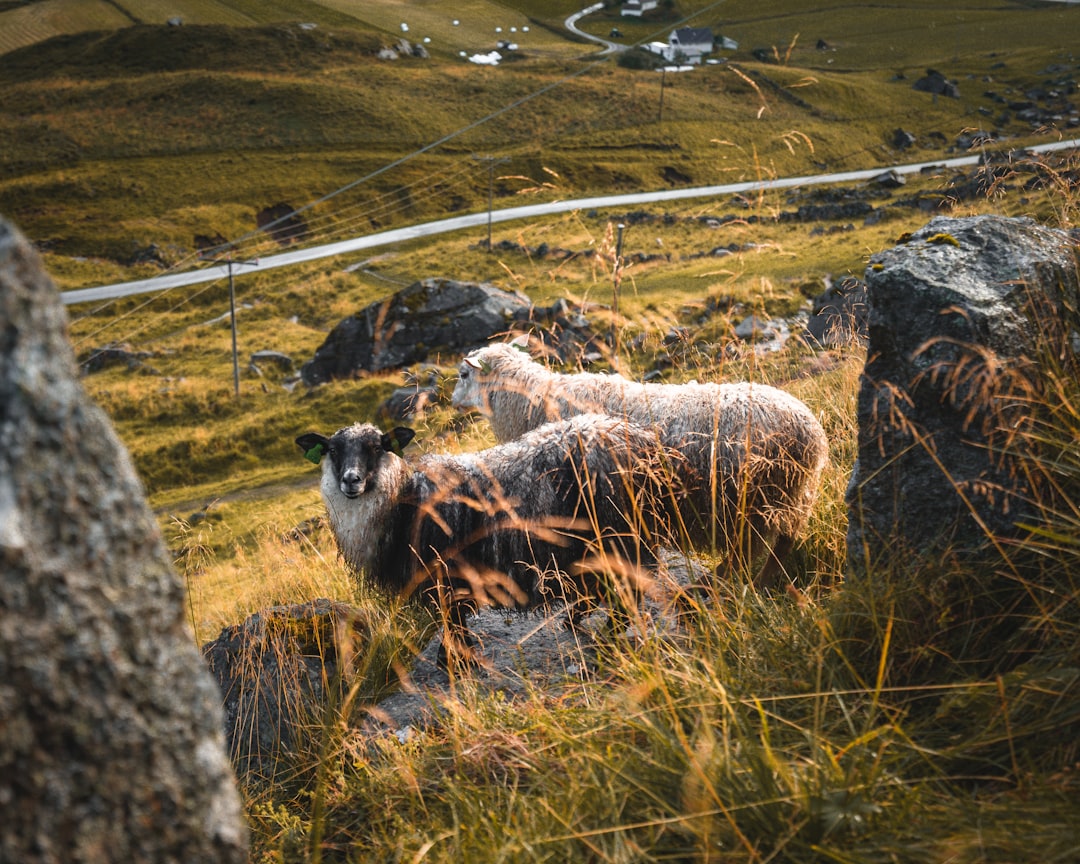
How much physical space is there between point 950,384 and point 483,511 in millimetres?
3391

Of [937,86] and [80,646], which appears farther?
[937,86]

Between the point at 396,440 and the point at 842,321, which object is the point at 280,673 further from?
the point at 842,321

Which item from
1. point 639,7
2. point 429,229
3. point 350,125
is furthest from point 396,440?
point 639,7

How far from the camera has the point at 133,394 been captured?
3509cm

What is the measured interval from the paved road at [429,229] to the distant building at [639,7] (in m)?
117

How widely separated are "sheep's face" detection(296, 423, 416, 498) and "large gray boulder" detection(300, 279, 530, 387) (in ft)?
72.8

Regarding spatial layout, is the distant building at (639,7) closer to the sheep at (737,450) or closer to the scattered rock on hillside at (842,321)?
the scattered rock on hillside at (842,321)

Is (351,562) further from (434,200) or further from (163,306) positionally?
(434,200)

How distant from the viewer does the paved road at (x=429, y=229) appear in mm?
53656

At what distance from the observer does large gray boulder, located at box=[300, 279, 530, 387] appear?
3012cm

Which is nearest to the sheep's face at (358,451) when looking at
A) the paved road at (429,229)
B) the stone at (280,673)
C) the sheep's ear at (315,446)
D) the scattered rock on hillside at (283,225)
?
the sheep's ear at (315,446)

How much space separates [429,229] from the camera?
2518 inches

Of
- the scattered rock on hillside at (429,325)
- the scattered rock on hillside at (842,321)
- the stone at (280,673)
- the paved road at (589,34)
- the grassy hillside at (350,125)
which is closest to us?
the stone at (280,673)

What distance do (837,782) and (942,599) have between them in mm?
922
